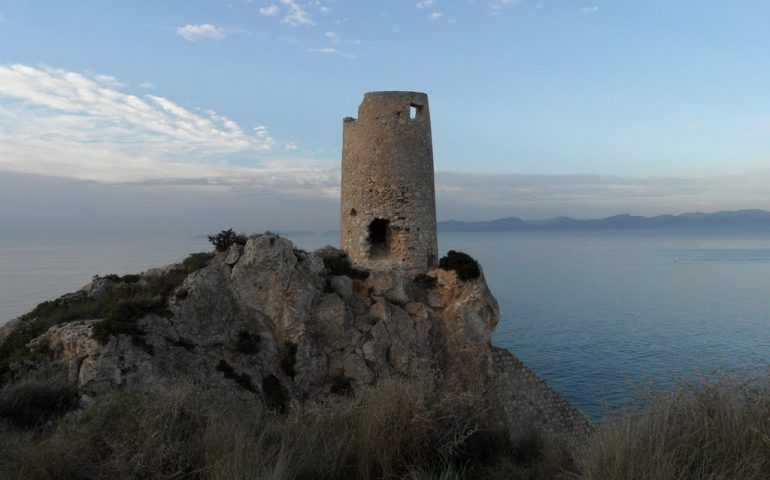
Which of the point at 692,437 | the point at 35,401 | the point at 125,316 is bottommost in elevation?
the point at 35,401

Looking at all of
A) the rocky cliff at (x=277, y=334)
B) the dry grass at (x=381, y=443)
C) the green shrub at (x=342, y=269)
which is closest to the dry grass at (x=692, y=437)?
the dry grass at (x=381, y=443)

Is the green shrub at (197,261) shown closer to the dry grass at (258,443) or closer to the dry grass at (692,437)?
the dry grass at (258,443)

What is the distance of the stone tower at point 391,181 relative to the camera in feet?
60.5

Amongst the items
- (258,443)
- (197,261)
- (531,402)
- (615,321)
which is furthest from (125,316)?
(615,321)

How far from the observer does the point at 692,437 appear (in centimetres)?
559

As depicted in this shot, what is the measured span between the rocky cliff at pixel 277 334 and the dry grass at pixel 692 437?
212 inches

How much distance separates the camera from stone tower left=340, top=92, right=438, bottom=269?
60.5 feet

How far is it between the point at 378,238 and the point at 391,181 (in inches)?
94.7

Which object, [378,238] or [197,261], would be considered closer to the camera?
[197,261]

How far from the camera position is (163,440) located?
6.13 m

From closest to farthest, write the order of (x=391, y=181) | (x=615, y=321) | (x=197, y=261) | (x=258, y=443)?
(x=258, y=443), (x=197, y=261), (x=391, y=181), (x=615, y=321)

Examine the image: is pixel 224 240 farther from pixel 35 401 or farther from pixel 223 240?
pixel 35 401

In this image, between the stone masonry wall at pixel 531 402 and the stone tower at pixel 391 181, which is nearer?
the stone masonry wall at pixel 531 402

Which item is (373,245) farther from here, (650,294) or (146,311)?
(650,294)
